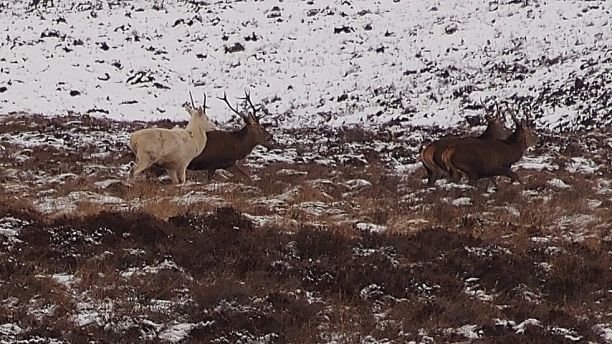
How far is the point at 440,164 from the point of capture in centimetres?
1273

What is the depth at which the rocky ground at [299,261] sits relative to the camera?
22.1 ft

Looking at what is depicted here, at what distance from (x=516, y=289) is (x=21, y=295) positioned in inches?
161

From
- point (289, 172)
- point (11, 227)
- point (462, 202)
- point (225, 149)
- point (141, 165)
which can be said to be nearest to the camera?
point (11, 227)

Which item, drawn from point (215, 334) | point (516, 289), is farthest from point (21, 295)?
point (516, 289)

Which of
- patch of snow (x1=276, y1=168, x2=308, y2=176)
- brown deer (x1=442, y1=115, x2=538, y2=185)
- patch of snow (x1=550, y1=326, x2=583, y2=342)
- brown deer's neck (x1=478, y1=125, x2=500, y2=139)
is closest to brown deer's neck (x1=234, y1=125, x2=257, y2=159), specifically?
patch of snow (x1=276, y1=168, x2=308, y2=176)

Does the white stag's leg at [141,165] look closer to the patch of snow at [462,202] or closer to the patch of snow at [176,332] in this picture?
the patch of snow at [462,202]

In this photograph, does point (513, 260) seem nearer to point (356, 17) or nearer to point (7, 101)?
point (7, 101)

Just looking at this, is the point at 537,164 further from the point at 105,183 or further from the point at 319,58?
the point at 319,58

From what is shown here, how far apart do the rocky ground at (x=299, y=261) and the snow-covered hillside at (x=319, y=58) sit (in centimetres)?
1214

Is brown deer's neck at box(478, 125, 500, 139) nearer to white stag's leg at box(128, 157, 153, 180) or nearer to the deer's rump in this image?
the deer's rump

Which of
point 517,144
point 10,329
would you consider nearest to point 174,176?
point 517,144

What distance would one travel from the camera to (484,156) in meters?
12.4

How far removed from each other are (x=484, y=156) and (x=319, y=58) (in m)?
19.7

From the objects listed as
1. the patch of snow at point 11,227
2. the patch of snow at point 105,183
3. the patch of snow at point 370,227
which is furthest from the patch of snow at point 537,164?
the patch of snow at point 11,227
